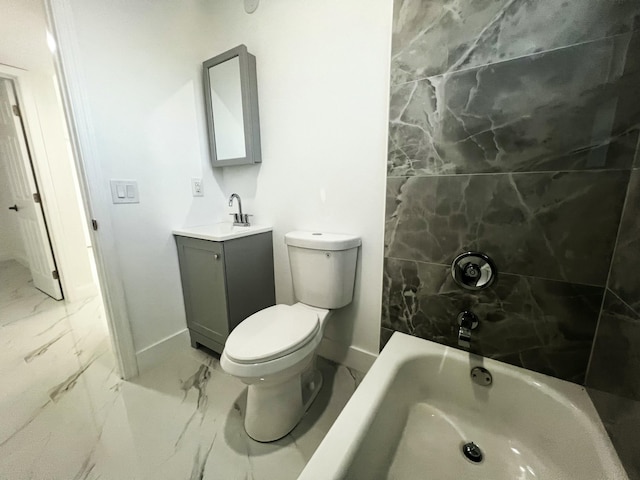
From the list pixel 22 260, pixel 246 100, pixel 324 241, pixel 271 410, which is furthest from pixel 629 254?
pixel 22 260

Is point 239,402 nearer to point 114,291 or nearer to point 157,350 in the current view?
point 157,350

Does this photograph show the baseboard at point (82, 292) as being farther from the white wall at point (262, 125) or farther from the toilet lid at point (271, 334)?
the toilet lid at point (271, 334)

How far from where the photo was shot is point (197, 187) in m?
1.65

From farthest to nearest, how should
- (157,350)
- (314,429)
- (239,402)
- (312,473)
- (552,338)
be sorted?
(157,350)
(239,402)
(314,429)
(552,338)
(312,473)

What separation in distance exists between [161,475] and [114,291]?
867mm

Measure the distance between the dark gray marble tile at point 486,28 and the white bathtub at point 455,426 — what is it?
3.68 feet

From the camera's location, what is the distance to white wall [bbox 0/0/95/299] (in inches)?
68.5

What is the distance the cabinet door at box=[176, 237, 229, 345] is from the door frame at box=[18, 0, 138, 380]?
32cm

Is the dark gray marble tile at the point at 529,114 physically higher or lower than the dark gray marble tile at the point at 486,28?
lower

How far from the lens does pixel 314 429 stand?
1.11 meters

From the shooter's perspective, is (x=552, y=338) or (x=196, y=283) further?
(x=196, y=283)

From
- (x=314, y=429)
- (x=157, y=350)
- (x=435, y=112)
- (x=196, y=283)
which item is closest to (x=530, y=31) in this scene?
(x=435, y=112)

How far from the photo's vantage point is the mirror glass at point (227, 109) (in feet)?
4.93

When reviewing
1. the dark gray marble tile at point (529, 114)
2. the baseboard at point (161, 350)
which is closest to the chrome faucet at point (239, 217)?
the baseboard at point (161, 350)
